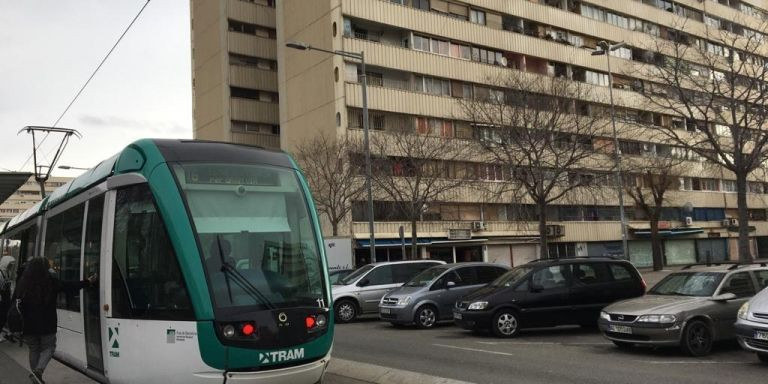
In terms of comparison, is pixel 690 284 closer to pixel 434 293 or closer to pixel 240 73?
pixel 434 293

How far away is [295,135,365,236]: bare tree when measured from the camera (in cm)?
3384

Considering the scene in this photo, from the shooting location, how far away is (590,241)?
52.1m

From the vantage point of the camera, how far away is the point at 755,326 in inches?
353

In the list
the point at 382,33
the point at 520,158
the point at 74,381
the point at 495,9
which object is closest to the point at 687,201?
the point at 495,9

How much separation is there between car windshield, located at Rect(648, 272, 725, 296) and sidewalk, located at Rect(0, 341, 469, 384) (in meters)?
5.42

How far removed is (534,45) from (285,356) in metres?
47.3

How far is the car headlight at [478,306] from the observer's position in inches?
535

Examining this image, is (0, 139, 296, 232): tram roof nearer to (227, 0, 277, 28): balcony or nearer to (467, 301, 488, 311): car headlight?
(467, 301, 488, 311): car headlight

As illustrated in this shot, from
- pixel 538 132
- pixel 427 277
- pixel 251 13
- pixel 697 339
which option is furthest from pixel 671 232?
pixel 697 339

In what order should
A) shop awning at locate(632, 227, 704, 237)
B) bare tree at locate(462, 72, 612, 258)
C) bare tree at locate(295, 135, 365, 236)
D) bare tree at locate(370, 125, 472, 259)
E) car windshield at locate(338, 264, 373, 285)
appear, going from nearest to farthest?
car windshield at locate(338, 264, 373, 285), bare tree at locate(462, 72, 612, 258), bare tree at locate(370, 125, 472, 259), bare tree at locate(295, 135, 365, 236), shop awning at locate(632, 227, 704, 237)

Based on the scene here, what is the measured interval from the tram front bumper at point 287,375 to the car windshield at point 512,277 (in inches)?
301

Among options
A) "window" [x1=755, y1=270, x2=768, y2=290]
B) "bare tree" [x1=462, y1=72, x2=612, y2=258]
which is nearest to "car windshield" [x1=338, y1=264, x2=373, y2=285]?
"bare tree" [x1=462, y1=72, x2=612, y2=258]

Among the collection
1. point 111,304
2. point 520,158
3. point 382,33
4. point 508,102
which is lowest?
point 111,304

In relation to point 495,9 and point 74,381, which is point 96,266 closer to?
point 74,381
